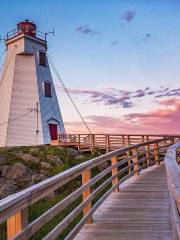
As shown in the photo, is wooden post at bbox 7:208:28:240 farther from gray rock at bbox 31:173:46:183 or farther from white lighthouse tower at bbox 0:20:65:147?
white lighthouse tower at bbox 0:20:65:147

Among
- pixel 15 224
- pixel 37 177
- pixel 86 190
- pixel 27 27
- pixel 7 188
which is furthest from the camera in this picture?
pixel 27 27

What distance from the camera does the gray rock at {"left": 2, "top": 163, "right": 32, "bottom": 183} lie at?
19516mm

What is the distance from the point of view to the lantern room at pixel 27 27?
34.9m

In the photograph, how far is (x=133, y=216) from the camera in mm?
7070

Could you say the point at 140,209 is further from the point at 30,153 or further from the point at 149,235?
the point at 30,153

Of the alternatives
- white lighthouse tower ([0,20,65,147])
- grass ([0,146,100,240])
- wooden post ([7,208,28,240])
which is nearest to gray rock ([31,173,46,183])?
grass ([0,146,100,240])

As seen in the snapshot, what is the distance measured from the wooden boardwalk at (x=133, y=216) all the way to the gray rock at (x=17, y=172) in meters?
10.1

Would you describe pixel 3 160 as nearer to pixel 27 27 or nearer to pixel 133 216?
pixel 133 216

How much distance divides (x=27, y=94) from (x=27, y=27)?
6.96 metres

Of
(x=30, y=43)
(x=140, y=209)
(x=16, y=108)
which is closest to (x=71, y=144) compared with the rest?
(x=16, y=108)

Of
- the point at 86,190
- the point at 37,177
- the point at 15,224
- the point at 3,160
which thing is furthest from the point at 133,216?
the point at 3,160

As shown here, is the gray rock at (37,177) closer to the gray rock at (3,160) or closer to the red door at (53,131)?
the gray rock at (3,160)

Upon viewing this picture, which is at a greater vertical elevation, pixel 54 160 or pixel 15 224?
pixel 54 160

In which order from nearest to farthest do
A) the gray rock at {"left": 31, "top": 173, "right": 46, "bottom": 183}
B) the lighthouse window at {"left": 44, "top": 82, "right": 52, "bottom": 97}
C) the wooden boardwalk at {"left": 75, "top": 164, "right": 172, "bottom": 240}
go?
1. the wooden boardwalk at {"left": 75, "top": 164, "right": 172, "bottom": 240}
2. the gray rock at {"left": 31, "top": 173, "right": 46, "bottom": 183}
3. the lighthouse window at {"left": 44, "top": 82, "right": 52, "bottom": 97}
